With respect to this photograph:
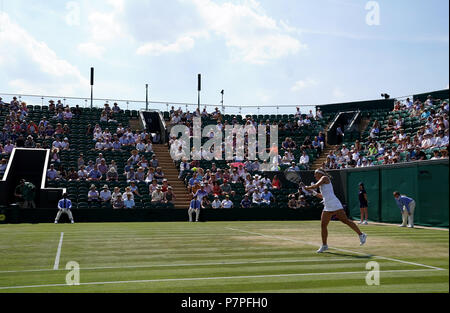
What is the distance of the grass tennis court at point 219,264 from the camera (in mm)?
7859

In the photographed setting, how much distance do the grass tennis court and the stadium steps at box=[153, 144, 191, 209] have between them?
12.7m

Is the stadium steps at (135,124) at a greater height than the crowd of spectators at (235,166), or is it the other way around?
the stadium steps at (135,124)

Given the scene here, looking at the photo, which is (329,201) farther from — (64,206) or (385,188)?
(64,206)

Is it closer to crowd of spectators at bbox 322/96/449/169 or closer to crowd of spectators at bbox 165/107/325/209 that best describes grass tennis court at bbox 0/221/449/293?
crowd of spectators at bbox 322/96/449/169

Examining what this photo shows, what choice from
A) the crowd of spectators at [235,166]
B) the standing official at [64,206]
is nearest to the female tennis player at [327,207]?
the crowd of spectators at [235,166]

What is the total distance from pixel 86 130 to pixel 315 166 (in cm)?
1569

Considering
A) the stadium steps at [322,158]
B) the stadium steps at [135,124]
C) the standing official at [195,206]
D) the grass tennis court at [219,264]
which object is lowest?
the grass tennis court at [219,264]

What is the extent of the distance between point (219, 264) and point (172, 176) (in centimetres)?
2225

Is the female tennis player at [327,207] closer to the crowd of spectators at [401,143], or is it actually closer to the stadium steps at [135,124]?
the crowd of spectators at [401,143]

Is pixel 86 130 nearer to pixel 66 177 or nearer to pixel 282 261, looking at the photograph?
pixel 66 177

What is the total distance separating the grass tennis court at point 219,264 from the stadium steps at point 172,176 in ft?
41.8

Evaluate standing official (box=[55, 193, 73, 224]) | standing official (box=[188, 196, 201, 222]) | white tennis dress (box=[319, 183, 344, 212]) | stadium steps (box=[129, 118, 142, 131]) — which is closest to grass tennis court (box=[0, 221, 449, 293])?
white tennis dress (box=[319, 183, 344, 212])

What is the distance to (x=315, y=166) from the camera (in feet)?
115

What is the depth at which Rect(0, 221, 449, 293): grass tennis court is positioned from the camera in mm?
7859
